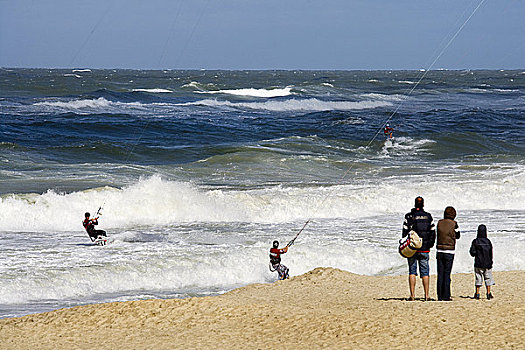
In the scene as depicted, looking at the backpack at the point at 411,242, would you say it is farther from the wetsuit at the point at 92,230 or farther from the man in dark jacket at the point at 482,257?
the wetsuit at the point at 92,230

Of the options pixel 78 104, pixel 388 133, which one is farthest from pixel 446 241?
pixel 78 104

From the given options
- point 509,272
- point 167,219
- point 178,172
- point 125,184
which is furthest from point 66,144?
point 509,272

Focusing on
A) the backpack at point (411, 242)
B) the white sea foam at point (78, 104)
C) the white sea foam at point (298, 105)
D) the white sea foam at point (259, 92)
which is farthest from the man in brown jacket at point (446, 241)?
the white sea foam at point (259, 92)

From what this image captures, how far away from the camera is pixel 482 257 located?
9578mm

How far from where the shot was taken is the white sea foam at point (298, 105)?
6228 centimetres

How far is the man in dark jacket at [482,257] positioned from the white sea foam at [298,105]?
51.0 meters

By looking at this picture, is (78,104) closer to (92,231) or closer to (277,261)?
(92,231)

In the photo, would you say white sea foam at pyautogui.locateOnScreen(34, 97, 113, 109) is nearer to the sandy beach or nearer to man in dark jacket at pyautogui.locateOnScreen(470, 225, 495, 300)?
the sandy beach

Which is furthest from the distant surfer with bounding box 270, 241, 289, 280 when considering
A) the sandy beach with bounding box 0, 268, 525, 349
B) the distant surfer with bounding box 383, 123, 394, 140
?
the distant surfer with bounding box 383, 123, 394, 140

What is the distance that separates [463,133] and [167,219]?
25386 mm

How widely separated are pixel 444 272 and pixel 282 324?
7.89 feet

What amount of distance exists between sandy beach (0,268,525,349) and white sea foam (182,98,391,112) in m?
51.5

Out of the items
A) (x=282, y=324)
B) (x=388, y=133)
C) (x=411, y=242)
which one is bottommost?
(x=282, y=324)

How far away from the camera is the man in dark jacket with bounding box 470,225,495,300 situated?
946 cm
